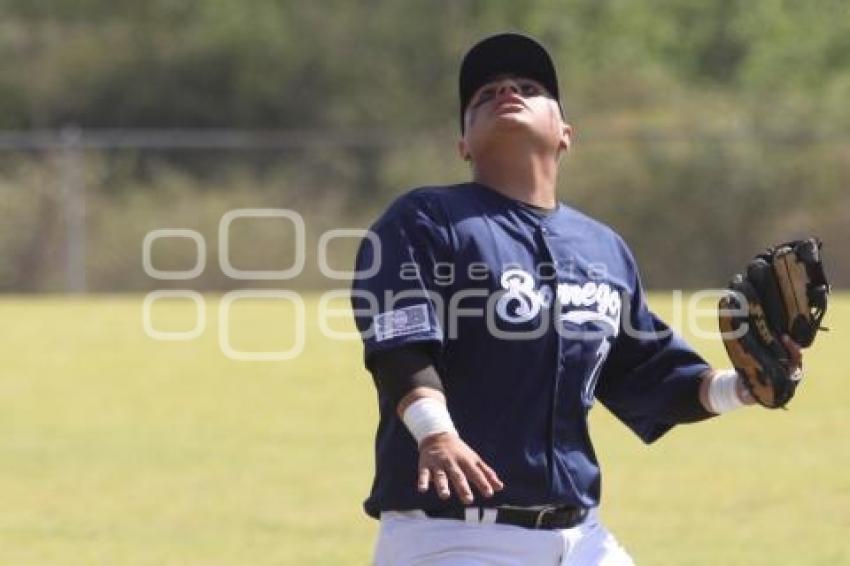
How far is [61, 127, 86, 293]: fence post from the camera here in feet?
85.3

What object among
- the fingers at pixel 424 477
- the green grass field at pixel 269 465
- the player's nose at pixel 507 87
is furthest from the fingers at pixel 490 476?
the green grass field at pixel 269 465

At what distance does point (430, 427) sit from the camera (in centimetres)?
385

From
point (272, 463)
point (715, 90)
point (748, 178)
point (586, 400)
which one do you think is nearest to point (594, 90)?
point (715, 90)

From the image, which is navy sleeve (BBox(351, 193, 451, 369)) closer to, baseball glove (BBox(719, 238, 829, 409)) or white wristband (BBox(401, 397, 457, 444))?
white wristband (BBox(401, 397, 457, 444))

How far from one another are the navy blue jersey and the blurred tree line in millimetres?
22320

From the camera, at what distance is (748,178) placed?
27.3m

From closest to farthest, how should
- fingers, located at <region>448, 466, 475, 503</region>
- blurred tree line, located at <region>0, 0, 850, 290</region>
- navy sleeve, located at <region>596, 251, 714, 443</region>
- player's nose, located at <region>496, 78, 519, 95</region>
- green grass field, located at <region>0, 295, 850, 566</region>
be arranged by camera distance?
1. fingers, located at <region>448, 466, 475, 503</region>
2. player's nose, located at <region>496, 78, 519, 95</region>
3. navy sleeve, located at <region>596, 251, 714, 443</region>
4. green grass field, located at <region>0, 295, 850, 566</region>
5. blurred tree line, located at <region>0, 0, 850, 290</region>

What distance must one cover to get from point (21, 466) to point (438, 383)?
727 cm

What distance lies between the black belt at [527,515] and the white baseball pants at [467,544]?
0.04 ft

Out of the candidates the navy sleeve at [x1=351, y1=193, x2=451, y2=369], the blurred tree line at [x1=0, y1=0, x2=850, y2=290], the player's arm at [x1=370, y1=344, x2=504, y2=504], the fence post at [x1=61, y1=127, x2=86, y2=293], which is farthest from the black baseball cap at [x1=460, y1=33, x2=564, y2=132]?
the blurred tree line at [x1=0, y1=0, x2=850, y2=290]

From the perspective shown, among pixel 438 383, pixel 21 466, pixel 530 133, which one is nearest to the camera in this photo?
pixel 438 383

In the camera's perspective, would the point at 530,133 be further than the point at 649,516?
No

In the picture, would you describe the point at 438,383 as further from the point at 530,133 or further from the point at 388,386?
the point at 530,133

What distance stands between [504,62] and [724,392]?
89 centimetres
